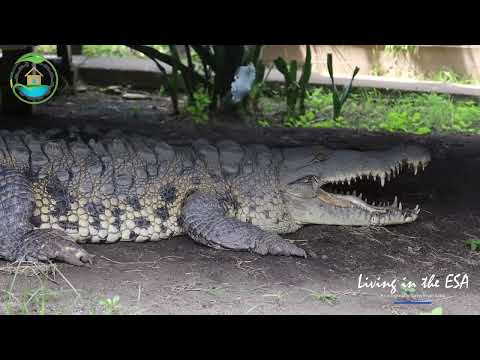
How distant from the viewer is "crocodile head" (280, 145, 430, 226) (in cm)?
473

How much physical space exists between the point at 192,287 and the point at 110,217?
3.43 ft

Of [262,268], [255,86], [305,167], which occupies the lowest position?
[262,268]

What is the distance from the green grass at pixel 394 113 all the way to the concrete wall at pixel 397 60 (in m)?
1.05

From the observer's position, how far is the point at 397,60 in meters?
9.84

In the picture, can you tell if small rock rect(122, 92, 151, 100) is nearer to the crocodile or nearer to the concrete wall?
the concrete wall

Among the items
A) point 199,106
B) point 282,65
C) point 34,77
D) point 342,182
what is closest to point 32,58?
point 34,77

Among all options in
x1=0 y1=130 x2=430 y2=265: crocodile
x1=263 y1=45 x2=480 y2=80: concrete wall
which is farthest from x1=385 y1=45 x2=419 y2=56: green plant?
x1=0 y1=130 x2=430 y2=265: crocodile

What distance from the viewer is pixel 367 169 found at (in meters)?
4.71

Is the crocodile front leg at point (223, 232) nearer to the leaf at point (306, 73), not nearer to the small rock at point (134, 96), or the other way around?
the leaf at point (306, 73)

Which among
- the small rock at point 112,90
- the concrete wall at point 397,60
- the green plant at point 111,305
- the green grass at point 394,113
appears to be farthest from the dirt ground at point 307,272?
the small rock at point 112,90

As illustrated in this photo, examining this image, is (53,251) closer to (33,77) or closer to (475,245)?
(33,77)

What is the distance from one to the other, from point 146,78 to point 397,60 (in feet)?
12.8

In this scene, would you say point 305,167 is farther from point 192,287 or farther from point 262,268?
point 192,287
